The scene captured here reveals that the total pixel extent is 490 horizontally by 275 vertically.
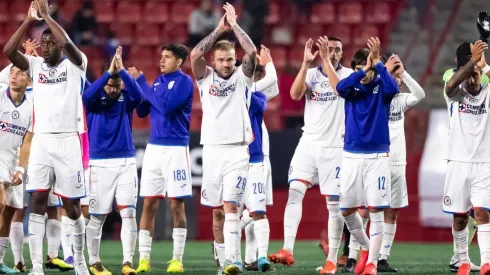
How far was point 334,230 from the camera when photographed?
11.6 meters

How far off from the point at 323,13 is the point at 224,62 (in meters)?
12.0

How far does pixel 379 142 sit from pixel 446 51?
10.1 meters

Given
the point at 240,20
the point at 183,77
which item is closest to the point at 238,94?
the point at 183,77

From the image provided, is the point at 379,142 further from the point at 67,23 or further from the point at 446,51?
the point at 67,23

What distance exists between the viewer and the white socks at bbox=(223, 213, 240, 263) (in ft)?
33.4

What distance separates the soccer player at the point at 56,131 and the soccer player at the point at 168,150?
5.12 ft

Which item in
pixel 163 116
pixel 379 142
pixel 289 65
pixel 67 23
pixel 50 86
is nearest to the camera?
pixel 50 86

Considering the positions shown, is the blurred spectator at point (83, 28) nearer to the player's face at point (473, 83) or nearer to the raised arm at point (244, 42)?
the raised arm at point (244, 42)

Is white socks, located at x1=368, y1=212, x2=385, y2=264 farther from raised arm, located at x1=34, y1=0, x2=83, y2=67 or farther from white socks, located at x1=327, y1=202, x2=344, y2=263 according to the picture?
raised arm, located at x1=34, y1=0, x2=83, y2=67

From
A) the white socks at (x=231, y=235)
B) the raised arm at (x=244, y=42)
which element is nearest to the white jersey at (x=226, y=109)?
the raised arm at (x=244, y=42)

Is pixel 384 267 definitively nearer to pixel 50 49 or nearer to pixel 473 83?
pixel 473 83

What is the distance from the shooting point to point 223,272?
1023 cm

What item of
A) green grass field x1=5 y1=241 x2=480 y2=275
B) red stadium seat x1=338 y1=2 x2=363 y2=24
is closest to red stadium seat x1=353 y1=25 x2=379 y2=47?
red stadium seat x1=338 y1=2 x2=363 y2=24

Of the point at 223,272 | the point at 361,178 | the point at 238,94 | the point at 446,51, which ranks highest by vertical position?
the point at 446,51
